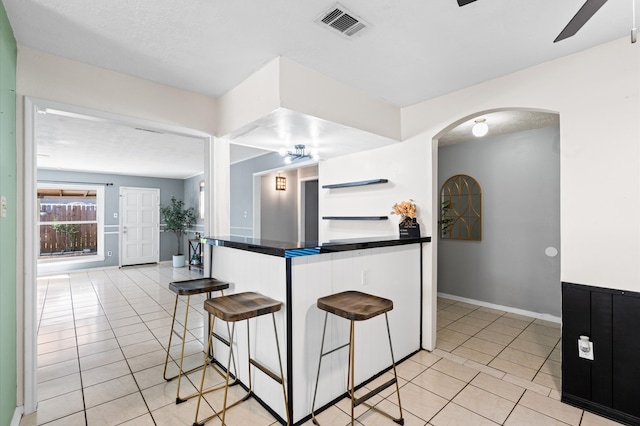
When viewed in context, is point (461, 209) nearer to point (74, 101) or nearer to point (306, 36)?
point (306, 36)

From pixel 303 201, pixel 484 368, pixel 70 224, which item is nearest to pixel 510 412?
pixel 484 368

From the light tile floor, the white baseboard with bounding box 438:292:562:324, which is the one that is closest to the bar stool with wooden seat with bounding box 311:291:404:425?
the light tile floor

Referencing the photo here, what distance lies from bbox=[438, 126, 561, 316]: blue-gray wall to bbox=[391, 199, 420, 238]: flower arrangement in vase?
78.6 inches

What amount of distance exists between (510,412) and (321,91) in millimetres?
2705

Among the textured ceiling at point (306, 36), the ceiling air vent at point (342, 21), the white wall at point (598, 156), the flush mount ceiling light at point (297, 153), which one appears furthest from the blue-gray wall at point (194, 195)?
the white wall at point (598, 156)

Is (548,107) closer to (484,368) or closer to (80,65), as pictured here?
(484,368)

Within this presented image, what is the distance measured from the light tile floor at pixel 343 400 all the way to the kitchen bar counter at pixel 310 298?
18 cm

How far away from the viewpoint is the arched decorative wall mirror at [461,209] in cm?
448

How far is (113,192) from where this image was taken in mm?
7895

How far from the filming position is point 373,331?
2416 millimetres

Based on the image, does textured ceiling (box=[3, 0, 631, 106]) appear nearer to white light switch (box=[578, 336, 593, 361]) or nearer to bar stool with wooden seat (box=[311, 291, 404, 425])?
bar stool with wooden seat (box=[311, 291, 404, 425])

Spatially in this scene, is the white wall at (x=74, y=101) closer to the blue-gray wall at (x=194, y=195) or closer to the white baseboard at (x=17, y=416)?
the white baseboard at (x=17, y=416)

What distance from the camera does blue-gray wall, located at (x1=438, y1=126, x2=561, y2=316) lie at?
12.5 ft

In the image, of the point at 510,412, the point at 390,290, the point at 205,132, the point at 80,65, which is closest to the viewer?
the point at 510,412
